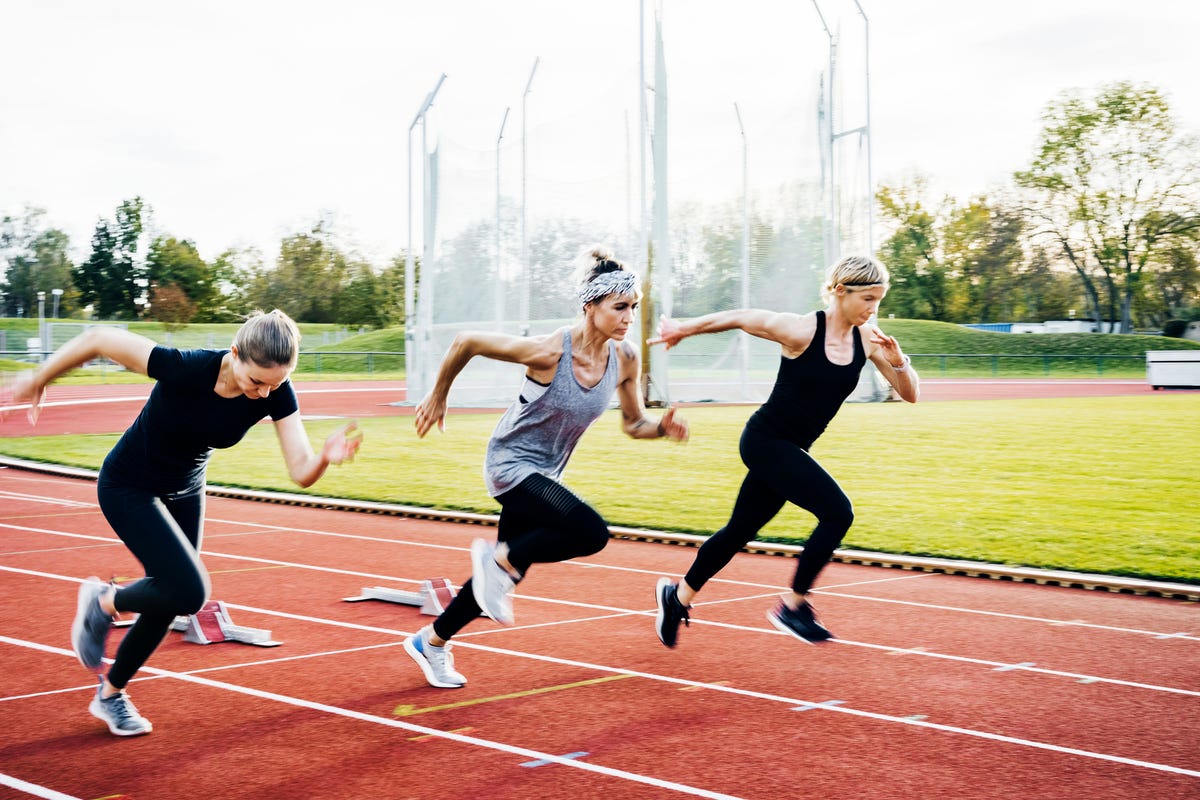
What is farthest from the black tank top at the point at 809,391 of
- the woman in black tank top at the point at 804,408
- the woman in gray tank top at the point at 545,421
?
the woman in gray tank top at the point at 545,421

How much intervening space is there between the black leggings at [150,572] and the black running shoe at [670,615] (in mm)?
2172

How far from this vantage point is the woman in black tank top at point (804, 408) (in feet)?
16.8

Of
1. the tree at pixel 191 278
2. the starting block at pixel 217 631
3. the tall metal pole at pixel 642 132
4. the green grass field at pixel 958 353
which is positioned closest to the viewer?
the starting block at pixel 217 631

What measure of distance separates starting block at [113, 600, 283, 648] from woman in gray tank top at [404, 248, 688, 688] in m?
1.49

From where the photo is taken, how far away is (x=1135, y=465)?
1316 cm

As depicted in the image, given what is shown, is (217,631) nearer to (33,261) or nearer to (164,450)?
(164,450)

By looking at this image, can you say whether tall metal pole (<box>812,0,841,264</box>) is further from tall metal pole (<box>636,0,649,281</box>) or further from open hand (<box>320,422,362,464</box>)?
open hand (<box>320,422,362,464</box>)

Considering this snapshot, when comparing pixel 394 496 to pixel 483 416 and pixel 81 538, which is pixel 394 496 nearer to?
pixel 81 538

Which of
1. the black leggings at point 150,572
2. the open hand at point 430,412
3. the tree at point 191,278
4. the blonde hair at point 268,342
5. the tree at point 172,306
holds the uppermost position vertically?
the tree at point 191,278

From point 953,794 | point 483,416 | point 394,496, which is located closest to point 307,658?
point 953,794

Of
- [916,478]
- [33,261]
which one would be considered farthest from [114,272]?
[916,478]

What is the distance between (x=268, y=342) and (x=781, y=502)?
2.58 metres

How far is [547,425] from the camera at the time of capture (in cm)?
462

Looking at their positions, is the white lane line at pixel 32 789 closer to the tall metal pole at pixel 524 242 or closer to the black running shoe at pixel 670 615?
the black running shoe at pixel 670 615
